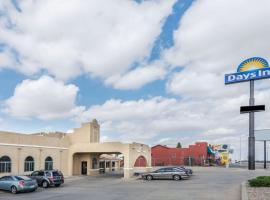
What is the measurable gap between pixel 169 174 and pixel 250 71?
80.1 ft

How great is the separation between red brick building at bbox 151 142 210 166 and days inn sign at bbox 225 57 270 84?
3235 centimetres

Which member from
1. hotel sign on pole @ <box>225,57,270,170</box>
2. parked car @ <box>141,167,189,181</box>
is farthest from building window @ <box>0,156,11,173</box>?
hotel sign on pole @ <box>225,57,270,170</box>

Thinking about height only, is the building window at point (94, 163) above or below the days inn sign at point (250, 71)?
below

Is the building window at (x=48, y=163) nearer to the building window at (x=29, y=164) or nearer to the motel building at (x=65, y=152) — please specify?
the motel building at (x=65, y=152)

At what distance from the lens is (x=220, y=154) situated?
3494 inches

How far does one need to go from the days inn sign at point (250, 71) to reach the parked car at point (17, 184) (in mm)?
37910

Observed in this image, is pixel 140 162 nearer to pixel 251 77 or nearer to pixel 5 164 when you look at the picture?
pixel 251 77

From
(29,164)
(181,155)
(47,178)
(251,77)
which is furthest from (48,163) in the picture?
(181,155)

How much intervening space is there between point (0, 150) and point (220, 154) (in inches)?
2666

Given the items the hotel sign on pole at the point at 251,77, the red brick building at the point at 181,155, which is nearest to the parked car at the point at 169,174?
the hotel sign on pole at the point at 251,77

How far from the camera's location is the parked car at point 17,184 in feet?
79.5

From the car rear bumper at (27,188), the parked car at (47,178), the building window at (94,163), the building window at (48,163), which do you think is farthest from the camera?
the building window at (94,163)

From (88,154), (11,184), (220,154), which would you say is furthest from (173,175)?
(220,154)

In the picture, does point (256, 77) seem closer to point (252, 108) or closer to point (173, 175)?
point (252, 108)
